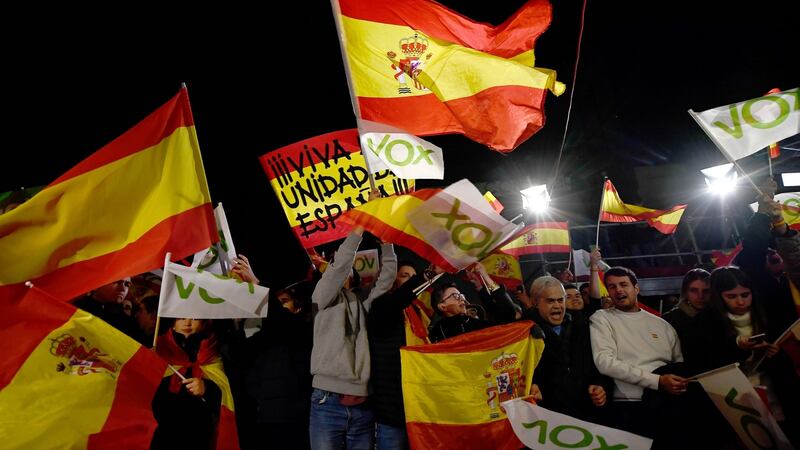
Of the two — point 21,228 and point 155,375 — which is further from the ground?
point 21,228

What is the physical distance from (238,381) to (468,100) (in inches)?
118

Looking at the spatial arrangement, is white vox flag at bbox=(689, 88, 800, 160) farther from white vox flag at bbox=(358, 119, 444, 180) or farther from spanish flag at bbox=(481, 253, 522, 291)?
A: spanish flag at bbox=(481, 253, 522, 291)

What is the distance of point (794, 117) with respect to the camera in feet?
13.8

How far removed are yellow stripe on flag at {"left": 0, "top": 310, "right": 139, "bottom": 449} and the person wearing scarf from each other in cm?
40

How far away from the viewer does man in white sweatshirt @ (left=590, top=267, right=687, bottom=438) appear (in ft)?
10.8

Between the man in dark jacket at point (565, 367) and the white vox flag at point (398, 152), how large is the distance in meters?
1.63

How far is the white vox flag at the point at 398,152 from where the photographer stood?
381 centimetres

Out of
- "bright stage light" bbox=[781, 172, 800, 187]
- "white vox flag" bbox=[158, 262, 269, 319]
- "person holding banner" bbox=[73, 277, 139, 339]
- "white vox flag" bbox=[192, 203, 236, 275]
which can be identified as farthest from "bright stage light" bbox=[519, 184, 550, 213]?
"person holding banner" bbox=[73, 277, 139, 339]

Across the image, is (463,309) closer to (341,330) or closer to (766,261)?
(341,330)

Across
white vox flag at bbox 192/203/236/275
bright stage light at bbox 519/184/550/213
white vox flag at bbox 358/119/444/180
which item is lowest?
white vox flag at bbox 192/203/236/275

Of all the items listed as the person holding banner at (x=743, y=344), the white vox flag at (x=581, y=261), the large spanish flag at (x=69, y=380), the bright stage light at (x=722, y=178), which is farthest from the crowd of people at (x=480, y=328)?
the bright stage light at (x=722, y=178)

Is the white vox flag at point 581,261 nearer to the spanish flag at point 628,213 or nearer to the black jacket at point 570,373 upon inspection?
the spanish flag at point 628,213

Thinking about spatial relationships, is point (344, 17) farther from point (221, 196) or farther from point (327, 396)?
point (221, 196)

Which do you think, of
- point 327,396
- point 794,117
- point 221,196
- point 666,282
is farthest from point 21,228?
point 666,282
